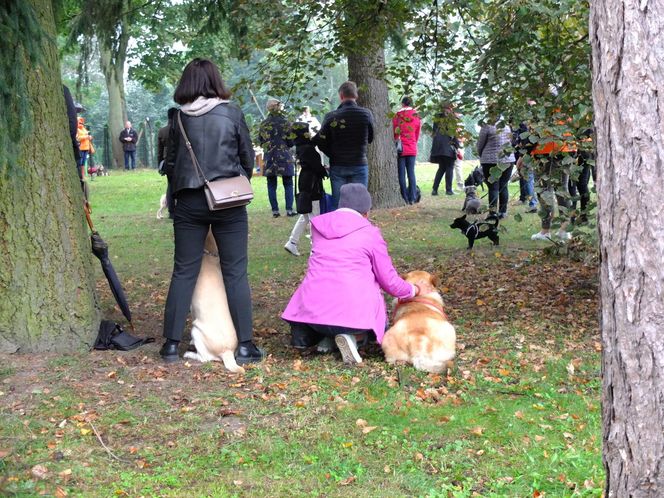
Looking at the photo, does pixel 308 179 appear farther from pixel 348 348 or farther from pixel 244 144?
pixel 348 348

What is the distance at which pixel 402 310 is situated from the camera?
19.9 feet

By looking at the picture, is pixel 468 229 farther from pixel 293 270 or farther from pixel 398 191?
pixel 398 191

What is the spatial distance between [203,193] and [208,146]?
32cm

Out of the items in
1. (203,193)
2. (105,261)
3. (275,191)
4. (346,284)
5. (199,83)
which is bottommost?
(346,284)

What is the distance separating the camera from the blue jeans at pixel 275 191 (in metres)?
14.5

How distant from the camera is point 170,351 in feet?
19.9

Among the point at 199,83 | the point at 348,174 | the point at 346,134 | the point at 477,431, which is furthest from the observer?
the point at 348,174

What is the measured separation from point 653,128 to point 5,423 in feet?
12.3

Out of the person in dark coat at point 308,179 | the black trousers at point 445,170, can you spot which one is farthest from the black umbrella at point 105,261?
the black trousers at point 445,170

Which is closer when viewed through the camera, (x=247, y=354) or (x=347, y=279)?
(x=347, y=279)

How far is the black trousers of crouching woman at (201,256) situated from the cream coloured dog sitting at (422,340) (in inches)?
42.4

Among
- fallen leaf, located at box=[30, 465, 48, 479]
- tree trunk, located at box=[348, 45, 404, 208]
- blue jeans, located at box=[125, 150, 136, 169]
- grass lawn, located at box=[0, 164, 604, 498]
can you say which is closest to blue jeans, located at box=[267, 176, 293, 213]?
tree trunk, located at box=[348, 45, 404, 208]

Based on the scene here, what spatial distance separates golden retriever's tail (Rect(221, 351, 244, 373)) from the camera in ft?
19.1

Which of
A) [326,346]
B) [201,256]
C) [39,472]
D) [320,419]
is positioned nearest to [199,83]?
[201,256]
